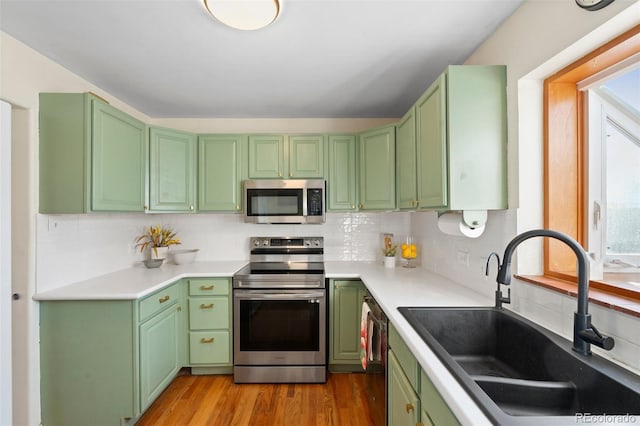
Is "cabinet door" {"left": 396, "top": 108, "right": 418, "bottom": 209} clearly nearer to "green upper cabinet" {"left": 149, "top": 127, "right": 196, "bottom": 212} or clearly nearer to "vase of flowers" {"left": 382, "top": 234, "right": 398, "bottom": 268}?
"vase of flowers" {"left": 382, "top": 234, "right": 398, "bottom": 268}

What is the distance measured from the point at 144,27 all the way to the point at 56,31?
509 mm

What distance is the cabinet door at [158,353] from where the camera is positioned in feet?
6.14

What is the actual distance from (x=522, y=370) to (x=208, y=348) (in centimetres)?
219

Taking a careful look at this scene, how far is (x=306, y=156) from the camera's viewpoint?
2.75 m

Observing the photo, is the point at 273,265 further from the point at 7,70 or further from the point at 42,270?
the point at 7,70

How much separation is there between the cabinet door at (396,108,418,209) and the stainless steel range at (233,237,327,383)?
95 centimetres

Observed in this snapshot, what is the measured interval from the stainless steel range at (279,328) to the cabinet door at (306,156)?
0.99m

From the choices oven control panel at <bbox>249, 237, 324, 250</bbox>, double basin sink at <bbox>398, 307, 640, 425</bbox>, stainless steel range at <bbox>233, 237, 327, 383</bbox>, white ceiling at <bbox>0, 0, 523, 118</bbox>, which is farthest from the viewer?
oven control panel at <bbox>249, 237, 324, 250</bbox>

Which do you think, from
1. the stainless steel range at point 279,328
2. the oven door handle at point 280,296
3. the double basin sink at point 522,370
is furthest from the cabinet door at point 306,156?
the double basin sink at point 522,370

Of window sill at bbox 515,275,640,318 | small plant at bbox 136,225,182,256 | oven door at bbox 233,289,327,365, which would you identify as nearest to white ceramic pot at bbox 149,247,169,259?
small plant at bbox 136,225,182,256

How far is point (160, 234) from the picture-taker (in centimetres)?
274

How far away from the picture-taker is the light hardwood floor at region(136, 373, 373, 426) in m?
1.92

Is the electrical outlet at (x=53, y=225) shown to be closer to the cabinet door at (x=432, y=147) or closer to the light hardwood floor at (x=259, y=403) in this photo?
the light hardwood floor at (x=259, y=403)

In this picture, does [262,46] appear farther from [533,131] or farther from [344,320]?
[344,320]
